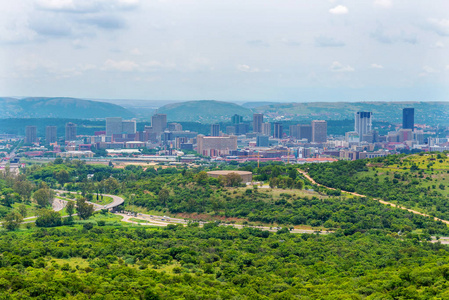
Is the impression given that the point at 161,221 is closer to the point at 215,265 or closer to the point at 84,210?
the point at 84,210

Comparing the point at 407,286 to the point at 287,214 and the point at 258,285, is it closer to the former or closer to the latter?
the point at 258,285

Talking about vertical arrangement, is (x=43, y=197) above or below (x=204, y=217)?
above

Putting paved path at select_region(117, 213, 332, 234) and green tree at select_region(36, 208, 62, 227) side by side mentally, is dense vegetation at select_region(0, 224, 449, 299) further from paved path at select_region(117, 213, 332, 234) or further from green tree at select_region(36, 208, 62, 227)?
green tree at select_region(36, 208, 62, 227)

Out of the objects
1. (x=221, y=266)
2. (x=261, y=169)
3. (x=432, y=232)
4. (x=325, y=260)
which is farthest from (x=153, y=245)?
(x=261, y=169)

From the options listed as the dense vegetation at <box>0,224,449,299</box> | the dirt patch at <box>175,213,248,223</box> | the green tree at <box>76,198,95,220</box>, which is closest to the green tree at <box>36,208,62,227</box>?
the green tree at <box>76,198,95,220</box>

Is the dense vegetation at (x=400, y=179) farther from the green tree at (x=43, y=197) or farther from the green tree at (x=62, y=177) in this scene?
the green tree at (x=62, y=177)

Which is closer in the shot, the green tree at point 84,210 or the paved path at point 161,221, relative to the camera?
the paved path at point 161,221

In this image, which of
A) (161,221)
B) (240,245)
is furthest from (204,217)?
(240,245)

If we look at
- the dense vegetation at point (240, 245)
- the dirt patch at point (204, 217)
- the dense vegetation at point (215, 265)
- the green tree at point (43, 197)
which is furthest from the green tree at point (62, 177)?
the dense vegetation at point (215, 265)
